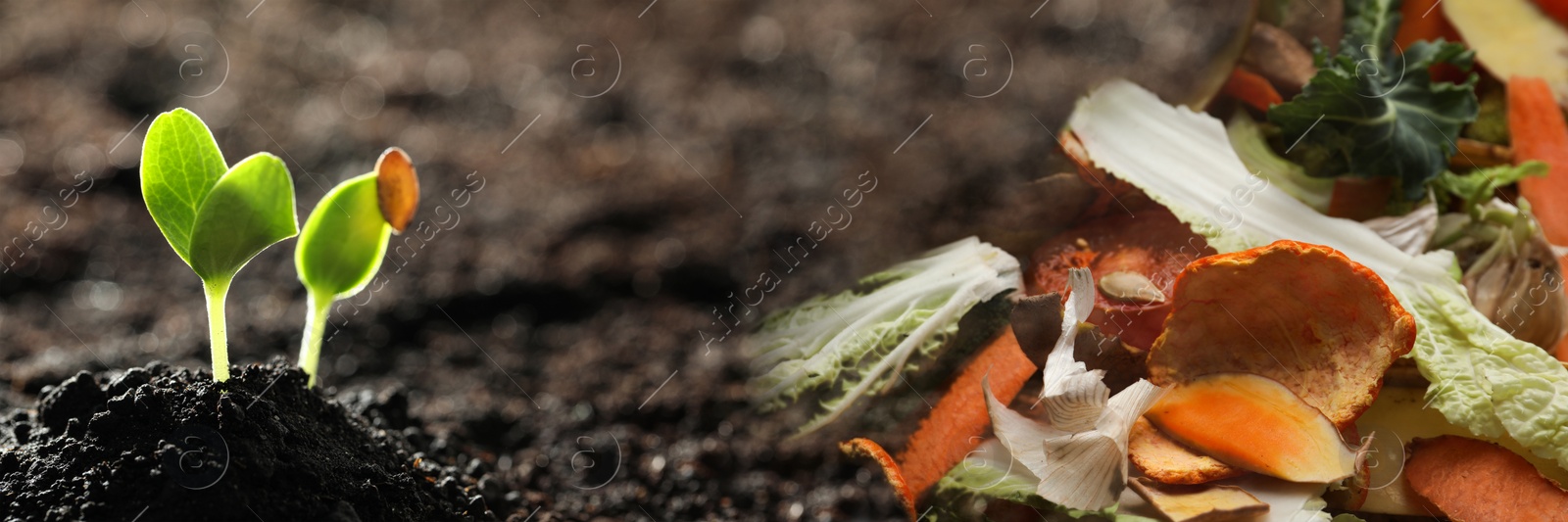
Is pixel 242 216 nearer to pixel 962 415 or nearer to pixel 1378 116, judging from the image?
pixel 962 415

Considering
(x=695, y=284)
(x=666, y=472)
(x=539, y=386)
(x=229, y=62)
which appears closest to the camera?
(x=666, y=472)

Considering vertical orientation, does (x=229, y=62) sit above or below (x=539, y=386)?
above

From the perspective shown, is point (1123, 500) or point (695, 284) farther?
point (695, 284)

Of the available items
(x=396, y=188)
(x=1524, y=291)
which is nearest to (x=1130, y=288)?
(x=1524, y=291)

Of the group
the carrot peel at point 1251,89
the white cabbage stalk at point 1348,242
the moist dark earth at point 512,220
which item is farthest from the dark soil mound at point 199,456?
the carrot peel at point 1251,89

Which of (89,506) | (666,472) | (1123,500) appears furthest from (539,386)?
(1123,500)

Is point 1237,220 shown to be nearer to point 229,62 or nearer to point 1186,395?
point 1186,395
